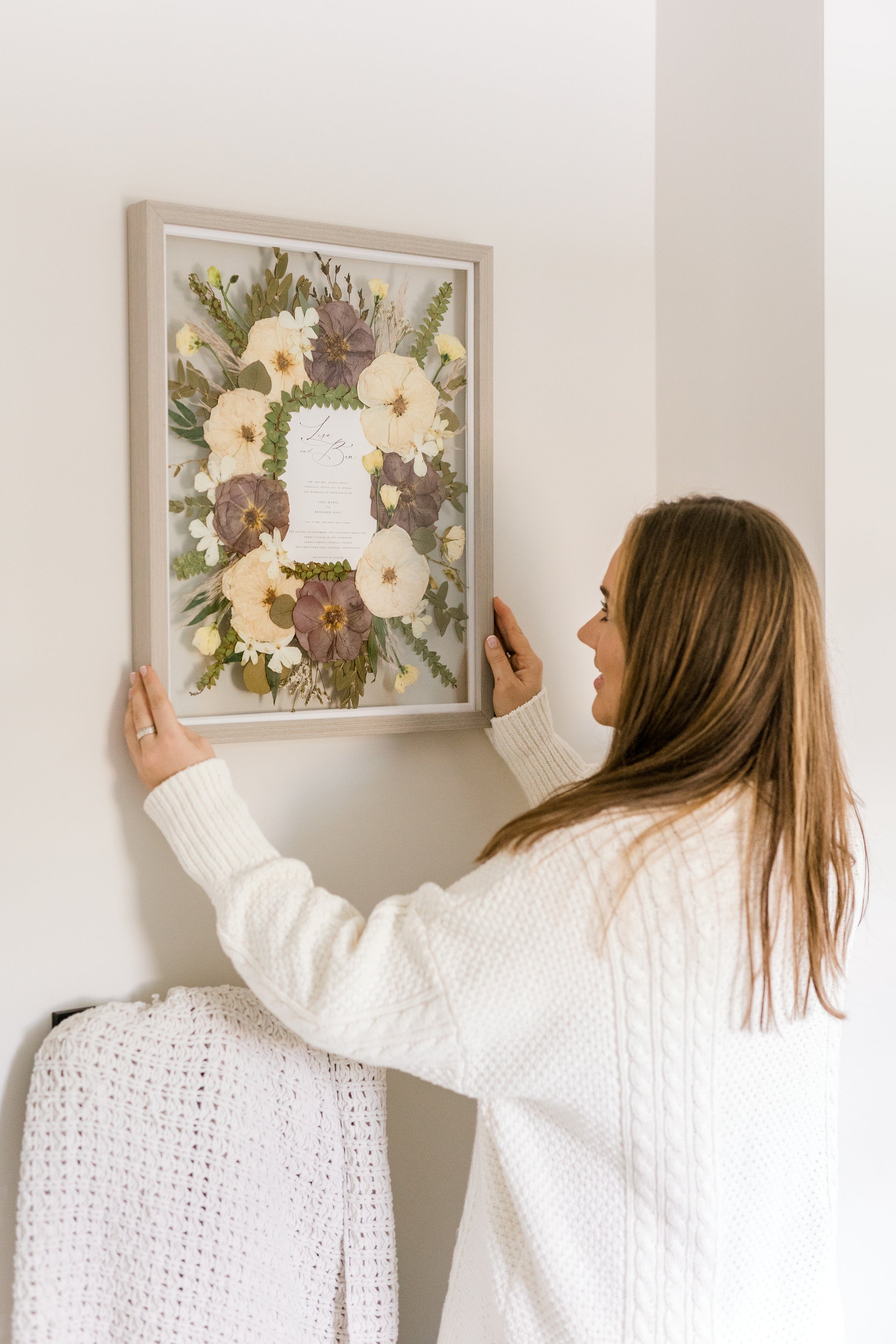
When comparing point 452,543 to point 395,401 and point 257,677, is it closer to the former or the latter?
point 395,401

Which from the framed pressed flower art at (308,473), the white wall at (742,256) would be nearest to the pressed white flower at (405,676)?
the framed pressed flower art at (308,473)

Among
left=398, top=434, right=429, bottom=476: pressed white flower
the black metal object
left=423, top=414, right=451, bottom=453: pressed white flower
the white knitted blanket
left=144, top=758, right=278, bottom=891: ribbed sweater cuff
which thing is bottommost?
the white knitted blanket

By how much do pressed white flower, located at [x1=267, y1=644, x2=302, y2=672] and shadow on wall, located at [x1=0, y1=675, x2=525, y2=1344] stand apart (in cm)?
10

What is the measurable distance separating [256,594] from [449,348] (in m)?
0.38

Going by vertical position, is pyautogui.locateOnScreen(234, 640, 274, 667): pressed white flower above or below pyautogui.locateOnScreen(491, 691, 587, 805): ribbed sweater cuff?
above

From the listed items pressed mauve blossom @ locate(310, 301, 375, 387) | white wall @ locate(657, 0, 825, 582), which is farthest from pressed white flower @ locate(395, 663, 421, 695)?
white wall @ locate(657, 0, 825, 582)

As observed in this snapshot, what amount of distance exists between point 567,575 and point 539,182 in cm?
50

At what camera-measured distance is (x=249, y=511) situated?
116 centimetres

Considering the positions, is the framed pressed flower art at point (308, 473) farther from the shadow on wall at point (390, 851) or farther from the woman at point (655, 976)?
the woman at point (655, 976)

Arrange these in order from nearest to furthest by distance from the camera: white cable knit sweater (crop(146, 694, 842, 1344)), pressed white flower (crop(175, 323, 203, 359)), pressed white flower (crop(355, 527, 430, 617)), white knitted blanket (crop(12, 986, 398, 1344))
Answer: white cable knit sweater (crop(146, 694, 842, 1344)), white knitted blanket (crop(12, 986, 398, 1344)), pressed white flower (crop(175, 323, 203, 359)), pressed white flower (crop(355, 527, 430, 617))

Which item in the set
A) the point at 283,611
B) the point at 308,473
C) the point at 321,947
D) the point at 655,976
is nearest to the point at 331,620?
the point at 283,611

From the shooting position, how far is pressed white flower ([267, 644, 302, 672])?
119 centimetres

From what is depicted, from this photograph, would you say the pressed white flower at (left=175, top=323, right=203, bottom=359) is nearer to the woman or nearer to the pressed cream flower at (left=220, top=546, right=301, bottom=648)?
the pressed cream flower at (left=220, top=546, right=301, bottom=648)

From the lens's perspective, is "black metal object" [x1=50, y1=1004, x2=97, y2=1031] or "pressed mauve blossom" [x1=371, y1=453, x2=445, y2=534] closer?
"black metal object" [x1=50, y1=1004, x2=97, y2=1031]
